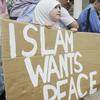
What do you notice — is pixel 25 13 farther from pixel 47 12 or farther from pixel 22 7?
pixel 47 12

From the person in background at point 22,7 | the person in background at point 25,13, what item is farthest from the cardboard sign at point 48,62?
the person in background at point 22,7

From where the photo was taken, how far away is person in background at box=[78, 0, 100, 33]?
182 inches

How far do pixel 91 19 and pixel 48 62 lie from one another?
59.6 inches

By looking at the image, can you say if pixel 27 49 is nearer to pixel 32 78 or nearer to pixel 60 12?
pixel 32 78

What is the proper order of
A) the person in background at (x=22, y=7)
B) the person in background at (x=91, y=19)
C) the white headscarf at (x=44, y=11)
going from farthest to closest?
the person in background at (x=91, y=19)
the person in background at (x=22, y=7)
the white headscarf at (x=44, y=11)

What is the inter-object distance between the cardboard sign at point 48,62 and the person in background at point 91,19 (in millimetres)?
307

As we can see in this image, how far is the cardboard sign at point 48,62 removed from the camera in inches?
112

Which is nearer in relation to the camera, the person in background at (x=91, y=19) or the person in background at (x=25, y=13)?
the person in background at (x=25, y=13)

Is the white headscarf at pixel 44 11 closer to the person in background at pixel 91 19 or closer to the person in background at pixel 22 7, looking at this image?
the person in background at pixel 22 7

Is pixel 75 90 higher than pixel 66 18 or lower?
lower

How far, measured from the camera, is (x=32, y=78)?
10.0ft

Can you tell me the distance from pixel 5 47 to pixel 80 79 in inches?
53.7

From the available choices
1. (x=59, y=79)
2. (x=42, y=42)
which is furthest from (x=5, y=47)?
(x=59, y=79)

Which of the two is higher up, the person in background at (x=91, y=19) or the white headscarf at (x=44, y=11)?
the white headscarf at (x=44, y=11)
